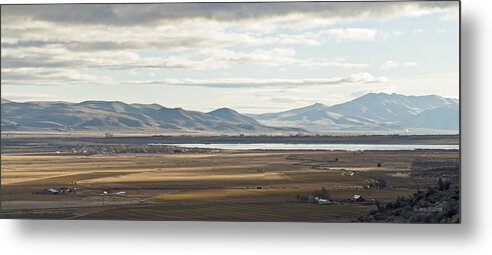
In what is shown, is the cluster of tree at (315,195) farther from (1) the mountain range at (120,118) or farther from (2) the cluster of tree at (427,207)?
(1) the mountain range at (120,118)

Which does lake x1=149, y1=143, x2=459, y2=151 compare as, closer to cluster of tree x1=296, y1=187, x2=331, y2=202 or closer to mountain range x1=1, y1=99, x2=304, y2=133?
mountain range x1=1, y1=99, x2=304, y2=133

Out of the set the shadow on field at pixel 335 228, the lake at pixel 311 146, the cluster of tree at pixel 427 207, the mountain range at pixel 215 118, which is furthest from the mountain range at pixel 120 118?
the cluster of tree at pixel 427 207

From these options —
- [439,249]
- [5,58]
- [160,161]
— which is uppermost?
[5,58]

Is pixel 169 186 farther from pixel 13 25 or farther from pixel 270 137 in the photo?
pixel 13 25

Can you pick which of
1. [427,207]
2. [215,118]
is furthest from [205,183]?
[427,207]

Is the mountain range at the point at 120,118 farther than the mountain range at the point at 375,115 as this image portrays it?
Yes

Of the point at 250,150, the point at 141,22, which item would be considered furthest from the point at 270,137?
the point at 141,22

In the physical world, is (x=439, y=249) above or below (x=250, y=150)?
below

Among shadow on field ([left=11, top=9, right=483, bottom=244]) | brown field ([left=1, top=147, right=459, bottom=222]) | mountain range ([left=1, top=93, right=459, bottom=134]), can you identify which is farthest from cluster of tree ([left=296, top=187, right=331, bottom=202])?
mountain range ([left=1, top=93, right=459, bottom=134])
